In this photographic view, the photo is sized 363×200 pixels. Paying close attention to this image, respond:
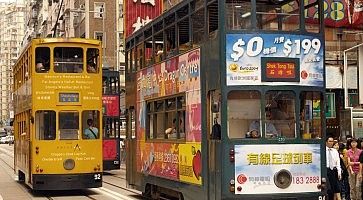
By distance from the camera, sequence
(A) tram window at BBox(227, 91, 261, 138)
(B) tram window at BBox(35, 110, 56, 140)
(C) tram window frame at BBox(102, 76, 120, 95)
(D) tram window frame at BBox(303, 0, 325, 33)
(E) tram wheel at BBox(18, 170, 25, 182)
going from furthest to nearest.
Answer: (C) tram window frame at BBox(102, 76, 120, 95)
(E) tram wheel at BBox(18, 170, 25, 182)
(B) tram window at BBox(35, 110, 56, 140)
(D) tram window frame at BBox(303, 0, 325, 33)
(A) tram window at BBox(227, 91, 261, 138)

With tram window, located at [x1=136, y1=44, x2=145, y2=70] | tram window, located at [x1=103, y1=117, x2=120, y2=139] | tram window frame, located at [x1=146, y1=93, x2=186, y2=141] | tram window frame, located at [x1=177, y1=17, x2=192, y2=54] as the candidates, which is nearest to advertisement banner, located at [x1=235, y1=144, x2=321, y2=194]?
tram window frame, located at [x1=146, y1=93, x2=186, y2=141]

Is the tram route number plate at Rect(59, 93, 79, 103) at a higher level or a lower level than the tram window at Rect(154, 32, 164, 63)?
lower

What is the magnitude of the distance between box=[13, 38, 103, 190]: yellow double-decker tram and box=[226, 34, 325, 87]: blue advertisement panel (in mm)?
8516

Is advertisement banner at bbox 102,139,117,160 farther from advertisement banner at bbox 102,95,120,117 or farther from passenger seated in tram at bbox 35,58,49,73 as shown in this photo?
passenger seated in tram at bbox 35,58,49,73

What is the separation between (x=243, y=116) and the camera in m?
11.0

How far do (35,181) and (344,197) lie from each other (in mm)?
8122

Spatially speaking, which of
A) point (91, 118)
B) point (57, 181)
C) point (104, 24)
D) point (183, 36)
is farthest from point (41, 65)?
point (104, 24)

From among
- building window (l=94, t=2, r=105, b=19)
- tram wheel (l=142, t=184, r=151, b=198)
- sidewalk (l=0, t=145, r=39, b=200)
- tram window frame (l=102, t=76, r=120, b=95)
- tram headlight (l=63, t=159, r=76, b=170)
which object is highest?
building window (l=94, t=2, r=105, b=19)

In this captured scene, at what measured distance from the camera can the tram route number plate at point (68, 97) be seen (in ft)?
61.0

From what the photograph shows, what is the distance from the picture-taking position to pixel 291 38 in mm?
11250

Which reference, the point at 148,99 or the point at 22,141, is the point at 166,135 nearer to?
the point at 148,99

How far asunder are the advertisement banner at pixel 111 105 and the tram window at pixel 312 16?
16965 mm

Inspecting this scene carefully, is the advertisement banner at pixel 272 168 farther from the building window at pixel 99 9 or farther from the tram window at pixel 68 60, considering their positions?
the building window at pixel 99 9

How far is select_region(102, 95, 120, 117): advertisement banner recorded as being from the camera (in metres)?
28.0
